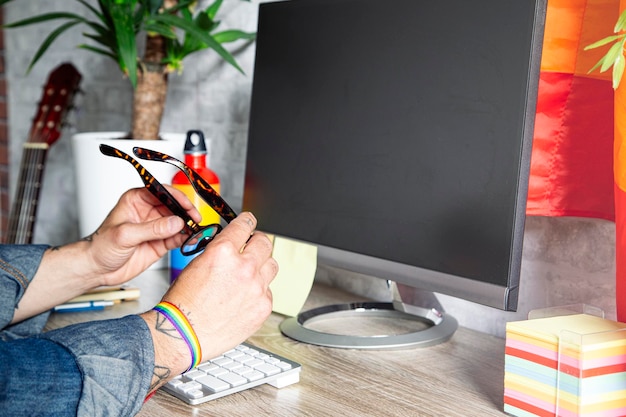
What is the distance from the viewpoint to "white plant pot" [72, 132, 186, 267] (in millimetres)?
1563

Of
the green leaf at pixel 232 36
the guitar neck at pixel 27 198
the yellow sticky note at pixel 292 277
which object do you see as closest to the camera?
the yellow sticky note at pixel 292 277

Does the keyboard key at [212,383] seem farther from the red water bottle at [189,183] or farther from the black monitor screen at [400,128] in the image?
the red water bottle at [189,183]

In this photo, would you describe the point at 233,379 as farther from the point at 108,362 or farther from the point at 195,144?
the point at 195,144

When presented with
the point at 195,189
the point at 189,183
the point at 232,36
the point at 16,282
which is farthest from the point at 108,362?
the point at 232,36

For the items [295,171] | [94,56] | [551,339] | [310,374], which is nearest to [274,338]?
[310,374]

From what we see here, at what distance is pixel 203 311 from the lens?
795 mm

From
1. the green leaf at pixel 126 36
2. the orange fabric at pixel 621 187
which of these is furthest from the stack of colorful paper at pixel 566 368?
the green leaf at pixel 126 36

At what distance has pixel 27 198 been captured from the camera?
1.98m

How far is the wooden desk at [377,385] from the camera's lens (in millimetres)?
839

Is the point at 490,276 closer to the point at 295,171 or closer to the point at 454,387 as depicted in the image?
the point at 454,387

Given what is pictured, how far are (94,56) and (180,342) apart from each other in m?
1.65

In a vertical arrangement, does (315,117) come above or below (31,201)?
above

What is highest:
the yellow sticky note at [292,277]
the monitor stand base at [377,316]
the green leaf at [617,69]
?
the green leaf at [617,69]

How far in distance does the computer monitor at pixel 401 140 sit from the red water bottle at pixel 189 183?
0.37ft
